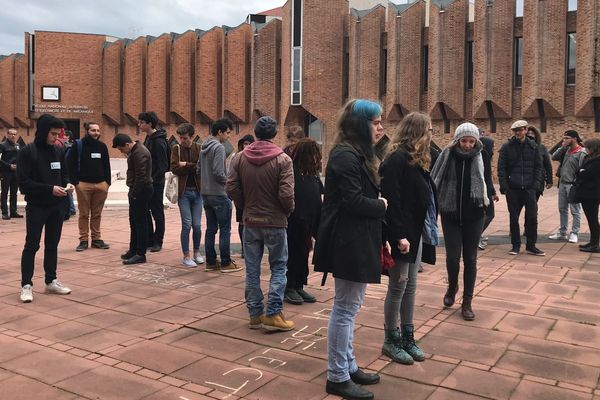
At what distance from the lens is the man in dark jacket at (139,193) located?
25.3 feet

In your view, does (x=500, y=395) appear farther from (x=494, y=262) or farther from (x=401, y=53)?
(x=401, y=53)

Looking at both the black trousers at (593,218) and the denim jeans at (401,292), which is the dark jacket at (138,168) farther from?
the black trousers at (593,218)

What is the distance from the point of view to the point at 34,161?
579 centimetres

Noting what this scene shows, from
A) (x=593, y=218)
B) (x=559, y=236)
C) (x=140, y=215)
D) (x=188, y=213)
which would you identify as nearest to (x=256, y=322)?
(x=188, y=213)

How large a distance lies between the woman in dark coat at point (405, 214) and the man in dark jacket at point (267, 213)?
1004 mm

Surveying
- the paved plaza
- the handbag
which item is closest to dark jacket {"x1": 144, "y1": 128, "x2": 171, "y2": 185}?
the handbag

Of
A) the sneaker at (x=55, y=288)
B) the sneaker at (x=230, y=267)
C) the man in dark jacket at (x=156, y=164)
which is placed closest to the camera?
the sneaker at (x=55, y=288)

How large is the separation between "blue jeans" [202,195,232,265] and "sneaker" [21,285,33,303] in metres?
2.17

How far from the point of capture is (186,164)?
297 inches

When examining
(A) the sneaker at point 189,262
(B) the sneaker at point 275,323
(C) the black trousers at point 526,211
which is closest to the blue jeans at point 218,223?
(A) the sneaker at point 189,262

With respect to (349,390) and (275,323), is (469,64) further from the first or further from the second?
(349,390)

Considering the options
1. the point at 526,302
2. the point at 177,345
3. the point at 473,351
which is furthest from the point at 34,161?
the point at 526,302

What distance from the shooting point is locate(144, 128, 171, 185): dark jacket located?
27.6ft

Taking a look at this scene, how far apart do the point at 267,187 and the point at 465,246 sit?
2.01 meters
